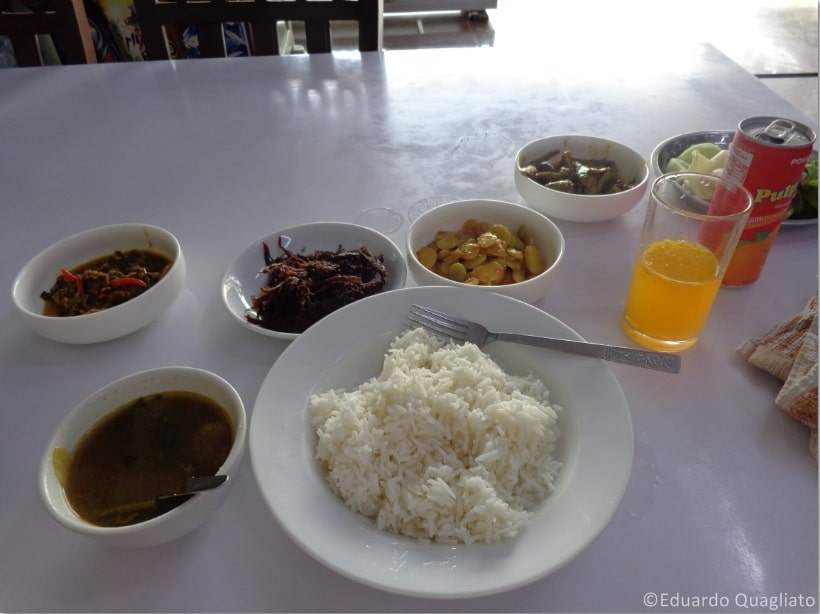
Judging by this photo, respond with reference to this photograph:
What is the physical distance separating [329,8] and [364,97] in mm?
475

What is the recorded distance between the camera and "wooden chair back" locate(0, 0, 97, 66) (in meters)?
2.14

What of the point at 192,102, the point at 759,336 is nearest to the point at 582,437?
the point at 759,336

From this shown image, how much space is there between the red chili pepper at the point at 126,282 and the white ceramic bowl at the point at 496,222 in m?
0.57

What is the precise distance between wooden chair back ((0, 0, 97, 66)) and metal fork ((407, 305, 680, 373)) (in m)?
2.02

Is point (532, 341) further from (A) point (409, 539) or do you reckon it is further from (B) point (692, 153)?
(B) point (692, 153)

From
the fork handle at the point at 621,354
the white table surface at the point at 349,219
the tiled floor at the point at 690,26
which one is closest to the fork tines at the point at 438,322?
the fork handle at the point at 621,354

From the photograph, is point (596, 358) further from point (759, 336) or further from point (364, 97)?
point (364, 97)

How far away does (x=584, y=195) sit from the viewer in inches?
54.5

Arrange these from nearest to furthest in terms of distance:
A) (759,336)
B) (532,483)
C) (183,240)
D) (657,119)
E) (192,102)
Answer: (532,483), (759,336), (183,240), (657,119), (192,102)

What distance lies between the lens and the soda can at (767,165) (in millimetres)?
1053

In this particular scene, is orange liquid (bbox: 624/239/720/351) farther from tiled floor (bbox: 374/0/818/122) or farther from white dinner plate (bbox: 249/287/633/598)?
tiled floor (bbox: 374/0/818/122)

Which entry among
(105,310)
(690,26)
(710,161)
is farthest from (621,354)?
(690,26)

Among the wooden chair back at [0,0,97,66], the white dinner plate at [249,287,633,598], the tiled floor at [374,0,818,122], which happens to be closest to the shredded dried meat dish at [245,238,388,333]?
the white dinner plate at [249,287,633,598]

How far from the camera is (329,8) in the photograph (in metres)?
2.23
